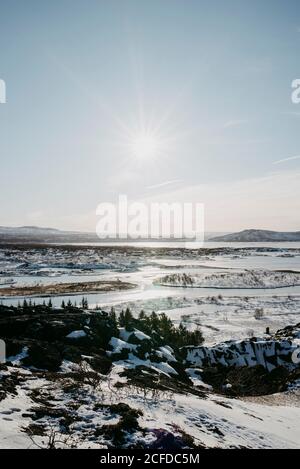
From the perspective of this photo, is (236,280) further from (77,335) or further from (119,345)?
(77,335)

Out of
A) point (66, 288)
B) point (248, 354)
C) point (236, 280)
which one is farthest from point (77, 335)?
point (236, 280)

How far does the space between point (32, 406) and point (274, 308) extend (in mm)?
31002

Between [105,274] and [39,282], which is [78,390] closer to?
[39,282]

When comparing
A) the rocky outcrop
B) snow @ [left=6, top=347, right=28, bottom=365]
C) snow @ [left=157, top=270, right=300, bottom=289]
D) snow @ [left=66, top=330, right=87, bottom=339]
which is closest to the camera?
snow @ [left=6, top=347, right=28, bottom=365]

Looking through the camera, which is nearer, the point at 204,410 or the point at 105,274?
the point at 204,410

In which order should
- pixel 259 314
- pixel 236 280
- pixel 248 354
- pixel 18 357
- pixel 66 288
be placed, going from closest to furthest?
pixel 18 357
pixel 248 354
pixel 259 314
pixel 66 288
pixel 236 280

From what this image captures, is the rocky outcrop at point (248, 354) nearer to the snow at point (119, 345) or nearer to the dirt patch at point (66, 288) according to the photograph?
the snow at point (119, 345)

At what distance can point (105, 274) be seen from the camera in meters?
61.8

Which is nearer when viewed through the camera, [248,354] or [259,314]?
[248,354]

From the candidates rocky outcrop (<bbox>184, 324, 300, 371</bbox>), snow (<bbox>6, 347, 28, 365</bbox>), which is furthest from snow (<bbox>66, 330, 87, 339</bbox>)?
rocky outcrop (<bbox>184, 324, 300, 371</bbox>)

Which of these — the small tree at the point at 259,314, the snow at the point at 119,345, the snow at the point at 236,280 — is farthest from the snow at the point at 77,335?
the snow at the point at 236,280

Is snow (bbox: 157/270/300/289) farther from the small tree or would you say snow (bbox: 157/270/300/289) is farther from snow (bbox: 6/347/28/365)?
snow (bbox: 6/347/28/365)
